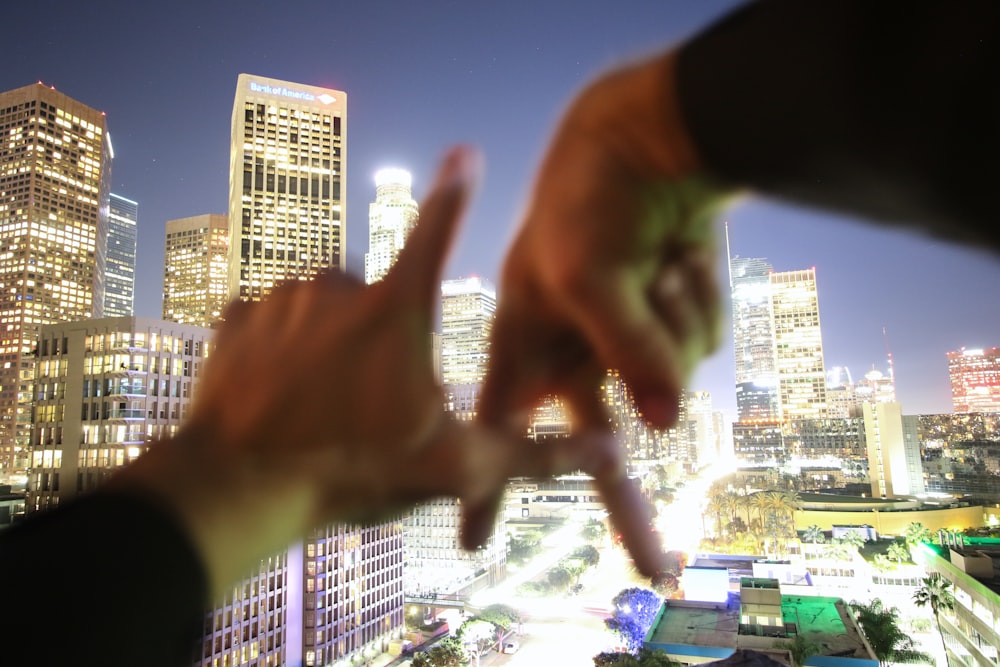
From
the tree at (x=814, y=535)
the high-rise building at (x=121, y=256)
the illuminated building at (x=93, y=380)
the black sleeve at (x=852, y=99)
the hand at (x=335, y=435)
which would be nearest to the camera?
the black sleeve at (x=852, y=99)

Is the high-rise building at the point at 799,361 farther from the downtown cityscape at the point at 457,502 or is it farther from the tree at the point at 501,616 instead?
the tree at the point at 501,616

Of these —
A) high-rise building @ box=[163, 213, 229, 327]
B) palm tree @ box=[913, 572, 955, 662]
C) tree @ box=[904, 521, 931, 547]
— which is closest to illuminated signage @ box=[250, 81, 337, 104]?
high-rise building @ box=[163, 213, 229, 327]

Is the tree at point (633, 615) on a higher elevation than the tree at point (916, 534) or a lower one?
lower

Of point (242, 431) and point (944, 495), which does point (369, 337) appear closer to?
point (242, 431)

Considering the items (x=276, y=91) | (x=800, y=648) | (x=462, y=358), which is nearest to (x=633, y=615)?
(x=800, y=648)

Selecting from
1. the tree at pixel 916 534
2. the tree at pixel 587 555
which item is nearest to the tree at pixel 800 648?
the tree at pixel 916 534

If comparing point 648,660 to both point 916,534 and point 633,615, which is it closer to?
point 633,615
